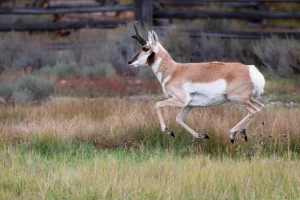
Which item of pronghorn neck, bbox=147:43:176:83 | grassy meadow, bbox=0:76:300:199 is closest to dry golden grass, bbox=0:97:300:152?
grassy meadow, bbox=0:76:300:199

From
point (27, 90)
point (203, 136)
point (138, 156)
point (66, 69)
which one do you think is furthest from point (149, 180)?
point (66, 69)

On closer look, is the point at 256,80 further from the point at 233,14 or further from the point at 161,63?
the point at 233,14

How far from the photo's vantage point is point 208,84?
609cm

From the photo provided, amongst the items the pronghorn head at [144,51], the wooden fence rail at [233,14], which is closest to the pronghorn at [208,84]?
the pronghorn head at [144,51]

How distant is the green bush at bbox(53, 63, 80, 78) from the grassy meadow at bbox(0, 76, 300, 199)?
17.0 feet

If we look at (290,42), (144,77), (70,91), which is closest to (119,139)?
(70,91)

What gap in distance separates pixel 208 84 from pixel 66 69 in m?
8.66

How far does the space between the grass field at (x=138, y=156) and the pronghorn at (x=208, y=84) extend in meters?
0.47

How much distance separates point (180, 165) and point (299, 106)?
5009 millimetres

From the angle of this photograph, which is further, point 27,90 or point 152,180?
point 27,90

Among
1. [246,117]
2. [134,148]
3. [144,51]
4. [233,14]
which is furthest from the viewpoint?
[233,14]

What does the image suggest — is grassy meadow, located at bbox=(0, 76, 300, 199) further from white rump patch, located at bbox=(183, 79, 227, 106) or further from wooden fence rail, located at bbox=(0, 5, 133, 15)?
wooden fence rail, located at bbox=(0, 5, 133, 15)

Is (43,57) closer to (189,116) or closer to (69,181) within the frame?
(189,116)

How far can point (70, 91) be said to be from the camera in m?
11.8
